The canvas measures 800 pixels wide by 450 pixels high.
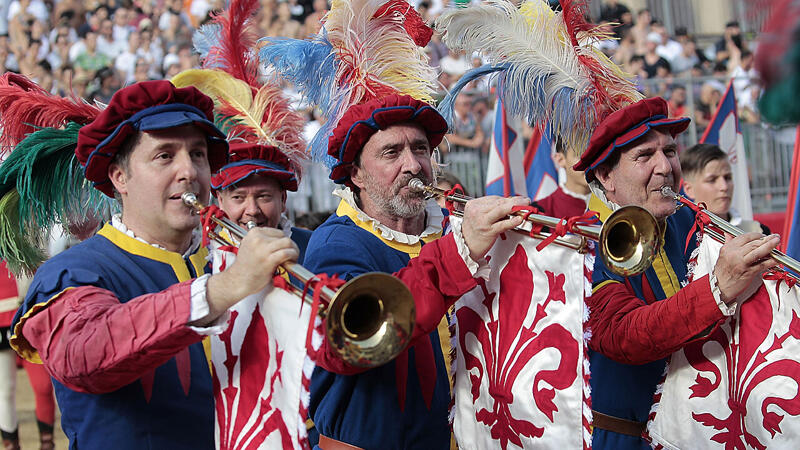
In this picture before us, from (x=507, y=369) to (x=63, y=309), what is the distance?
1362 millimetres

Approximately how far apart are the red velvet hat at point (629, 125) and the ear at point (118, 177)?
1807mm

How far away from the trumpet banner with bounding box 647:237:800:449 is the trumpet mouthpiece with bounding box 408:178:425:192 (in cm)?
104

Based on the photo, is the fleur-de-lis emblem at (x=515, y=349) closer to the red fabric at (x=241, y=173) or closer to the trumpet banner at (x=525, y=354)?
the trumpet banner at (x=525, y=354)

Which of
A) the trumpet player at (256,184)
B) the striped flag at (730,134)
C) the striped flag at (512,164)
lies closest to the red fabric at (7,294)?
the trumpet player at (256,184)

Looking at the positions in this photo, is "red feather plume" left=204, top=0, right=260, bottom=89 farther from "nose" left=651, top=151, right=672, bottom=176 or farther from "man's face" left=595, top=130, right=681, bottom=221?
"nose" left=651, top=151, right=672, bottom=176

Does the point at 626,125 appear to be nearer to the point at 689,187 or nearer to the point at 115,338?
the point at 115,338

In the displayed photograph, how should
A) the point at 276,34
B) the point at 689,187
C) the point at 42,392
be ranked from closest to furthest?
the point at 689,187
the point at 42,392
the point at 276,34

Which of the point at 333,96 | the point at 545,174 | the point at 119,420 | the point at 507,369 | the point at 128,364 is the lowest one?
the point at 545,174

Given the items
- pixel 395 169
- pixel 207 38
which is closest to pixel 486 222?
pixel 395 169

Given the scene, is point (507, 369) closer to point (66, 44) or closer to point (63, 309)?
point (63, 309)

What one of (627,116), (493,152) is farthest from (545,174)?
(627,116)

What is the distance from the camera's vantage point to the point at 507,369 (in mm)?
2951

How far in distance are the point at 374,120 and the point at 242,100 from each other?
5.17 ft

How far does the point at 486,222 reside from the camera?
282 centimetres
